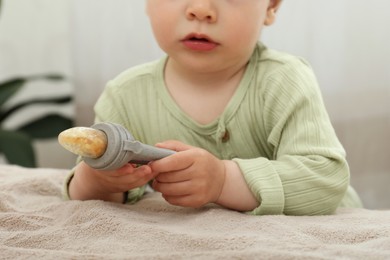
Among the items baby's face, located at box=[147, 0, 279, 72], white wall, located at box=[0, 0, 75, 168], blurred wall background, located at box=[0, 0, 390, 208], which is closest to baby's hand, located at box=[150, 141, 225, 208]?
baby's face, located at box=[147, 0, 279, 72]

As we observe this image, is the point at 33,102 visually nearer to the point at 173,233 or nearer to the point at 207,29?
the point at 207,29

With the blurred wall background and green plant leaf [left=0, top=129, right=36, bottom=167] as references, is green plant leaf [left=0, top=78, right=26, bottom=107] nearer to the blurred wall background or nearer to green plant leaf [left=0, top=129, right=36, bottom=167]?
green plant leaf [left=0, top=129, right=36, bottom=167]

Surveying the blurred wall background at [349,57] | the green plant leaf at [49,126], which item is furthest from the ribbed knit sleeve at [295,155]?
the green plant leaf at [49,126]

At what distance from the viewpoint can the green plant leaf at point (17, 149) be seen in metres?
1.82

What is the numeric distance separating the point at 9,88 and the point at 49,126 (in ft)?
0.55

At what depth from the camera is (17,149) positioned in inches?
71.6

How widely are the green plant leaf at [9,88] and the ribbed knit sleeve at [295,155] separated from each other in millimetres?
1121

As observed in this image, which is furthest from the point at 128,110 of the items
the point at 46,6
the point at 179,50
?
the point at 46,6

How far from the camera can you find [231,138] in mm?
1030

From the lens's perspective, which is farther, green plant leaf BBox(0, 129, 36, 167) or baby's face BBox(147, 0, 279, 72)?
green plant leaf BBox(0, 129, 36, 167)

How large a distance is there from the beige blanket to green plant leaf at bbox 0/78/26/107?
105cm

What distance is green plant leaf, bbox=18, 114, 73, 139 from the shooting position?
2020 mm

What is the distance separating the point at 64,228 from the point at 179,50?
1.12ft

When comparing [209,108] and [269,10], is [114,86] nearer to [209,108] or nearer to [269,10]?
[209,108]
